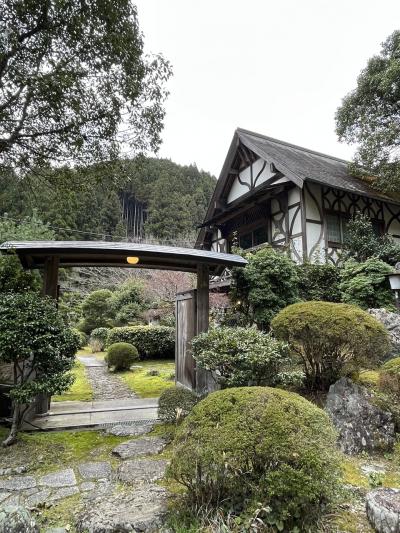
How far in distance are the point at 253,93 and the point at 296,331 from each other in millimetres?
11315

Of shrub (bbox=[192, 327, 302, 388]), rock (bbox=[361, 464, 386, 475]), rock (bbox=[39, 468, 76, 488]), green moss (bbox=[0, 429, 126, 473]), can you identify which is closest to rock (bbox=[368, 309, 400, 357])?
shrub (bbox=[192, 327, 302, 388])

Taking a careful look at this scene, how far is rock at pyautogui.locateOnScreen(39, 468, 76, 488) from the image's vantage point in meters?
3.05

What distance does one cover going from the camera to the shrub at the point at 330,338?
14.1 feet

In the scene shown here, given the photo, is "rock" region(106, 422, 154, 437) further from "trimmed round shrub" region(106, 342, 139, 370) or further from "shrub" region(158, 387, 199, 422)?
"trimmed round shrub" region(106, 342, 139, 370)

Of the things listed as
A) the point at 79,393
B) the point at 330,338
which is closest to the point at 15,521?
the point at 330,338

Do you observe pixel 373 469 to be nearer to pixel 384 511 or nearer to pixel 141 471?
pixel 384 511

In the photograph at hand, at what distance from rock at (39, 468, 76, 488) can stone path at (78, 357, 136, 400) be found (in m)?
3.32

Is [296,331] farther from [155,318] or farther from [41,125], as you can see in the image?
[155,318]

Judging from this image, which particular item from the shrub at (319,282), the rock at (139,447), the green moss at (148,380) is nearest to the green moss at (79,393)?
the green moss at (148,380)

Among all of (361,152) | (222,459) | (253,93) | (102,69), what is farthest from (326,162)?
(222,459)

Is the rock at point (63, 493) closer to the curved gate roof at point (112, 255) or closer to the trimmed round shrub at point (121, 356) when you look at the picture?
the curved gate roof at point (112, 255)

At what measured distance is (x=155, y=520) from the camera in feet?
7.63

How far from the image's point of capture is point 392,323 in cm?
692

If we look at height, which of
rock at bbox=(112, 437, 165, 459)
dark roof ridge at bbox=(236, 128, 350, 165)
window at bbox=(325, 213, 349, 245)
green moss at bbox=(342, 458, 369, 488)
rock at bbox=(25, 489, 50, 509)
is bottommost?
green moss at bbox=(342, 458, 369, 488)
